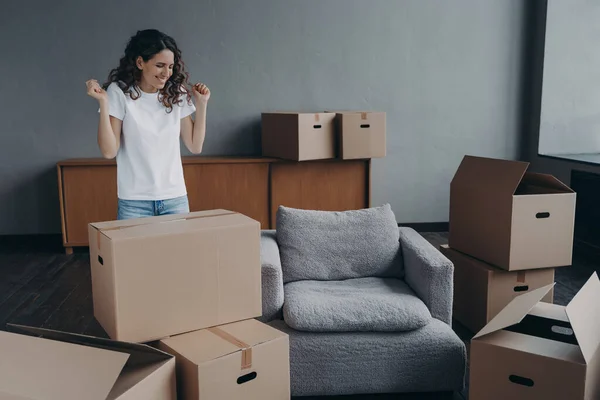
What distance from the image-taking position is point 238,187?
4.61m

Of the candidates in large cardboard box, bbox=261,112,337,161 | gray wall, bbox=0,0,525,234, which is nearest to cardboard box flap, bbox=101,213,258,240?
large cardboard box, bbox=261,112,337,161

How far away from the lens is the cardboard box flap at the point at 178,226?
1.78 meters

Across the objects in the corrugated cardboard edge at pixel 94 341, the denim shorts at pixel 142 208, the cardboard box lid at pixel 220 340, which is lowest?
the cardboard box lid at pixel 220 340

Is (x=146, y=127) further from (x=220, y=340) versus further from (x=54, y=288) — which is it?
(x=54, y=288)

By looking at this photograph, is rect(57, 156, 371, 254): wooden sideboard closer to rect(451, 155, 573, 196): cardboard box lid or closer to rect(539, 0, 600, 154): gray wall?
rect(539, 0, 600, 154): gray wall

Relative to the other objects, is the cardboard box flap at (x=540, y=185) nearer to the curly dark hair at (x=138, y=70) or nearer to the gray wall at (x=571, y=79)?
the curly dark hair at (x=138, y=70)

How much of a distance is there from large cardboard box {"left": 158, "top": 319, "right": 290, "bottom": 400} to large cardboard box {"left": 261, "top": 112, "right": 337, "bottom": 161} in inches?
98.6

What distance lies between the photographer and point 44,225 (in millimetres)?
4828

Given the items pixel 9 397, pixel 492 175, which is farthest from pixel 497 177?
pixel 9 397

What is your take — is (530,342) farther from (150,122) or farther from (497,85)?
A: (497,85)

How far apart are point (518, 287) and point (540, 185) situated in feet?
1.60

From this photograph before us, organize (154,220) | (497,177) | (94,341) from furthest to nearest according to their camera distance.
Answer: (497,177) → (154,220) → (94,341)

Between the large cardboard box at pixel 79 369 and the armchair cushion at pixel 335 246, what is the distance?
1.01 meters

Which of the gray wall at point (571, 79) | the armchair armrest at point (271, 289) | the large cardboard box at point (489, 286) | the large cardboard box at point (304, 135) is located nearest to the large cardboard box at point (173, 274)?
the armchair armrest at point (271, 289)
